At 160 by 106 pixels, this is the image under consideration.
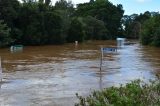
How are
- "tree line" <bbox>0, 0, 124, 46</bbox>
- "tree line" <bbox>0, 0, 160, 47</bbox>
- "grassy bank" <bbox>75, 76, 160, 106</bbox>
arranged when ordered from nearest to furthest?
"grassy bank" <bbox>75, 76, 160, 106</bbox> → "tree line" <bbox>0, 0, 124, 46</bbox> → "tree line" <bbox>0, 0, 160, 47</bbox>

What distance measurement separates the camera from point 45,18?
5478 cm

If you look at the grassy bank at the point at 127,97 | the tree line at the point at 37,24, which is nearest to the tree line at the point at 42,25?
the tree line at the point at 37,24

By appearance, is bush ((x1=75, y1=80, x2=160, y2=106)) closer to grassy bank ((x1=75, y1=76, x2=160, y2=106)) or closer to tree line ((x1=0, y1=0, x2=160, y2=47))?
grassy bank ((x1=75, y1=76, x2=160, y2=106))

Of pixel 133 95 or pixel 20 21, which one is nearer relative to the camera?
pixel 133 95

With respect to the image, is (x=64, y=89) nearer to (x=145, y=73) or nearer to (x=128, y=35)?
(x=145, y=73)

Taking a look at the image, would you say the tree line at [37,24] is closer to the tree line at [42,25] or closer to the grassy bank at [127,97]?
the tree line at [42,25]

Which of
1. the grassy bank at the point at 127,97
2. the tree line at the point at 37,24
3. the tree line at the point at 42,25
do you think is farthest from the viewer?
the tree line at the point at 42,25

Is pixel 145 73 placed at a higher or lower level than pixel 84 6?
lower

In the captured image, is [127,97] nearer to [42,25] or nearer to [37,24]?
[37,24]

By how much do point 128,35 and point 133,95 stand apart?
311 ft

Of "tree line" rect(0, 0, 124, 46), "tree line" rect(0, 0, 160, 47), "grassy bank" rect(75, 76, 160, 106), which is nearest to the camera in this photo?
"grassy bank" rect(75, 76, 160, 106)

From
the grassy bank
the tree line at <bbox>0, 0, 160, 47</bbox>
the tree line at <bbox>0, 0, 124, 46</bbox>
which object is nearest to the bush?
the grassy bank

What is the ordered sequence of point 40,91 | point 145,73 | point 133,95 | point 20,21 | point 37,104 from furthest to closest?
point 20,21
point 145,73
point 40,91
point 37,104
point 133,95

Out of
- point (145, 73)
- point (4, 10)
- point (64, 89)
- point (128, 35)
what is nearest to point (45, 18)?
point (4, 10)
